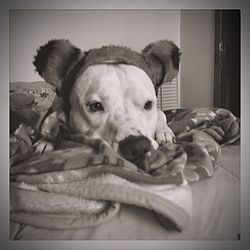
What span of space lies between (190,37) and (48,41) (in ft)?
2.23

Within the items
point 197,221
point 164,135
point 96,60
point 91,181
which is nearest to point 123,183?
point 91,181

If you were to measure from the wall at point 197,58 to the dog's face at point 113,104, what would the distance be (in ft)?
0.60

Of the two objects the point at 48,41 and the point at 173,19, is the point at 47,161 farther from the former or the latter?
the point at 173,19

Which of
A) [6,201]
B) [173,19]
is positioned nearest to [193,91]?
[173,19]

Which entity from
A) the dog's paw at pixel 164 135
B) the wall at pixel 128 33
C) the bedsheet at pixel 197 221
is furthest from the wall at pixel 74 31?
the bedsheet at pixel 197 221

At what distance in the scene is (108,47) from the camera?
211 centimetres

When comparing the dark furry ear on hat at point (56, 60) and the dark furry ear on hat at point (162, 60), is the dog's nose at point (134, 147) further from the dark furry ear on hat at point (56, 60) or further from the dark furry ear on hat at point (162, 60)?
the dark furry ear on hat at point (56, 60)

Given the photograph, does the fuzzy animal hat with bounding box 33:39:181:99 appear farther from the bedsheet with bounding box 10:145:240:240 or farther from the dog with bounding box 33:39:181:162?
the bedsheet with bounding box 10:145:240:240

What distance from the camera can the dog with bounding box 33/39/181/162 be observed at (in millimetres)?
2059

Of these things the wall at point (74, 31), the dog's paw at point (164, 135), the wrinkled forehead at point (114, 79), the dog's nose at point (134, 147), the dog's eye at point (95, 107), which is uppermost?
the wall at point (74, 31)

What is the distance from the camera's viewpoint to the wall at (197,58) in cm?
213

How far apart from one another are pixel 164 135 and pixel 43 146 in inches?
22.6

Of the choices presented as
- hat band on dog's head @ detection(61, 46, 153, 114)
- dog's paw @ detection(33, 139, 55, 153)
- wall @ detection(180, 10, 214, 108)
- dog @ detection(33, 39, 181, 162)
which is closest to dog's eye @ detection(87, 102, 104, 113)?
dog @ detection(33, 39, 181, 162)

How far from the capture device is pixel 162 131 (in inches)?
83.4
